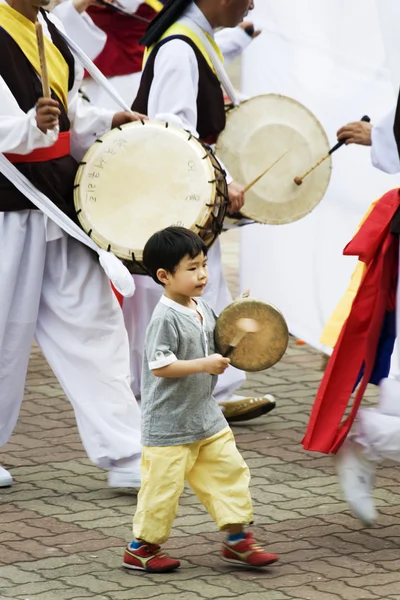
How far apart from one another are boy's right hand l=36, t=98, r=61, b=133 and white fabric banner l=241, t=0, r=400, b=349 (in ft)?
5.86

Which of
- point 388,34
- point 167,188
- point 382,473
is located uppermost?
point 388,34

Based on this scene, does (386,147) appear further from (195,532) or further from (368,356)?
(195,532)

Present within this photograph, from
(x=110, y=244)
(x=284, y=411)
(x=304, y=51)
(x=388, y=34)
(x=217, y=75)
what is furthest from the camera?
(x=304, y=51)

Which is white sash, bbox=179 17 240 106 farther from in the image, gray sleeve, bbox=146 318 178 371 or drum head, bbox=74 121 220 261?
gray sleeve, bbox=146 318 178 371

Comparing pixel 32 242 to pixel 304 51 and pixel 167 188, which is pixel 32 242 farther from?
pixel 304 51

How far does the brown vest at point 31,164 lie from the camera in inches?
165

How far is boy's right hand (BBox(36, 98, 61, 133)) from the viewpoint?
395cm

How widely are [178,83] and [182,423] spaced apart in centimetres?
179

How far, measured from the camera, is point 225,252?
8969 millimetres

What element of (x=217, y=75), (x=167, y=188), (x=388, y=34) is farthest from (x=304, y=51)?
(x=167, y=188)

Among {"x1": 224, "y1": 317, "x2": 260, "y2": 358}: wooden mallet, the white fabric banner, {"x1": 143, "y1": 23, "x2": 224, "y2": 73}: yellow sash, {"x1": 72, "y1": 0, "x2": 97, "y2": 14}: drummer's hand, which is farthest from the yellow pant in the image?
{"x1": 72, "y1": 0, "x2": 97, "y2": 14}: drummer's hand

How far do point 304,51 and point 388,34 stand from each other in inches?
71.1

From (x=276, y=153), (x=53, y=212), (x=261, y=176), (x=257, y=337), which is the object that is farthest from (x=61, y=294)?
(x=276, y=153)

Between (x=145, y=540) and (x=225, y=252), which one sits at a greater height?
(x=145, y=540)
